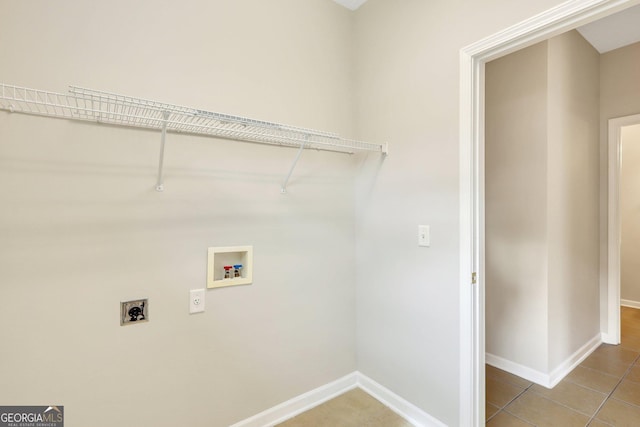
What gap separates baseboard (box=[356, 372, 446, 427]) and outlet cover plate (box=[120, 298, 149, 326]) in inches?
59.8

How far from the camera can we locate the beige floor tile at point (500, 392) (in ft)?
6.69

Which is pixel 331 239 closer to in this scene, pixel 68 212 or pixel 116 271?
pixel 116 271

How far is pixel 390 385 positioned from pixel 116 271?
1746 mm

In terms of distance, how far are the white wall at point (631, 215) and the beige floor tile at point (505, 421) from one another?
357 cm

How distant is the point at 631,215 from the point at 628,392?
299 cm

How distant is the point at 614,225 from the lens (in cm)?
283

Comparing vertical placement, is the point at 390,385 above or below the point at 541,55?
below

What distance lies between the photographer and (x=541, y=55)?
2.24 meters

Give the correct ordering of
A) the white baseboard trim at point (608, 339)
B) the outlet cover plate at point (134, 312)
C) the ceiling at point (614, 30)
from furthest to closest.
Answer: the white baseboard trim at point (608, 339) < the ceiling at point (614, 30) < the outlet cover plate at point (134, 312)

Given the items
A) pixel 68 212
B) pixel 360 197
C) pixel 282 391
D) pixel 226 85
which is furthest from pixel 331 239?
pixel 68 212

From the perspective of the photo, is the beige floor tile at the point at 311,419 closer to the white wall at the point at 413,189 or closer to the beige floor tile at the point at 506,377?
the white wall at the point at 413,189

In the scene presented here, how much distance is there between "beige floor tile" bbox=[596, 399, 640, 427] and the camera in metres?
1.81

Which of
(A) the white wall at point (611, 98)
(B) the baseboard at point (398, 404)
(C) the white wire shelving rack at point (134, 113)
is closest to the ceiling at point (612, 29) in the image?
(A) the white wall at point (611, 98)

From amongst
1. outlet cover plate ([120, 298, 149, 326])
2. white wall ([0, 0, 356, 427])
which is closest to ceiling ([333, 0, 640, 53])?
white wall ([0, 0, 356, 427])
